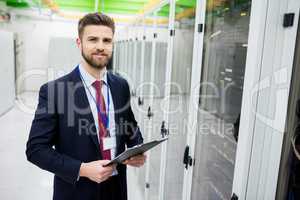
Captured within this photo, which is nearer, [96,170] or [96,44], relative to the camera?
[96,170]

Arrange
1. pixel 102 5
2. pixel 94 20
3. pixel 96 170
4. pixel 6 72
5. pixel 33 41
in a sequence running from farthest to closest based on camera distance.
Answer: pixel 33 41, pixel 102 5, pixel 6 72, pixel 94 20, pixel 96 170

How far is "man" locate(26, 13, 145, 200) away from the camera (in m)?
1.18

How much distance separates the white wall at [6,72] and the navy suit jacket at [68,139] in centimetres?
569

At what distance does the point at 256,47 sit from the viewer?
38.8 inches

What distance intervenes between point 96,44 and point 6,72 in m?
6.15

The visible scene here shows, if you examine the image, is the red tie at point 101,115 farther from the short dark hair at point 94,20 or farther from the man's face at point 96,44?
the short dark hair at point 94,20

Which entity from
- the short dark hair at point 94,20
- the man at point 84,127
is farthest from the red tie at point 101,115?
the short dark hair at point 94,20

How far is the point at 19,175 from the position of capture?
3.59 meters

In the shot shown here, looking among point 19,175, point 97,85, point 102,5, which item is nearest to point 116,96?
point 97,85

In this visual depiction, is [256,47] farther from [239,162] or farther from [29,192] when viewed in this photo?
[29,192]

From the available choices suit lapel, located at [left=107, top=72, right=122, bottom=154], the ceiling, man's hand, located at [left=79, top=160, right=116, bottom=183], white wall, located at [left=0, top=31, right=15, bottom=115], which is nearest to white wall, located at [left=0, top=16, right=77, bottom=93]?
the ceiling

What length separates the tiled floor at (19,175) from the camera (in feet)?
10.3

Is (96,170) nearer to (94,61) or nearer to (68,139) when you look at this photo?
(68,139)

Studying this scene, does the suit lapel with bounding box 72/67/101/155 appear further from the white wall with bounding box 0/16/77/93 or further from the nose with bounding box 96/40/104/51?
the white wall with bounding box 0/16/77/93
